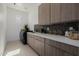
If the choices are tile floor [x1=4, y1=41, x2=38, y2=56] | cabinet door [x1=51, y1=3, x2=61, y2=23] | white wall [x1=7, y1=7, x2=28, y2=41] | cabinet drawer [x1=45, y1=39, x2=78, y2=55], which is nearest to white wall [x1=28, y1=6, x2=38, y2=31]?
white wall [x1=7, y1=7, x2=28, y2=41]

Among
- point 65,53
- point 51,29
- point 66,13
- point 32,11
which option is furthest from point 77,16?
point 32,11

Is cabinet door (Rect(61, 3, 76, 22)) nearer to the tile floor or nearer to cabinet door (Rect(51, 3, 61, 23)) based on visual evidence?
cabinet door (Rect(51, 3, 61, 23))

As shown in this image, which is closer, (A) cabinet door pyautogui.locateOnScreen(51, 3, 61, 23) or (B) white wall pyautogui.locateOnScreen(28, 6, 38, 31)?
(A) cabinet door pyautogui.locateOnScreen(51, 3, 61, 23)

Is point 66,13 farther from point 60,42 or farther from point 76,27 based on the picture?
point 60,42

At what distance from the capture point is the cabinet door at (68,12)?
6.64 ft

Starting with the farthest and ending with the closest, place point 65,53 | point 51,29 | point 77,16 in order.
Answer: point 51,29, point 77,16, point 65,53

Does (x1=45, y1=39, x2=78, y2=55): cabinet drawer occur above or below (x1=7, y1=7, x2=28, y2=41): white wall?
below

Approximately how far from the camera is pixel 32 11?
18.1ft

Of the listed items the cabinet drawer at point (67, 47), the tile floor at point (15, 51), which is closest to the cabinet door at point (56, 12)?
the cabinet drawer at point (67, 47)

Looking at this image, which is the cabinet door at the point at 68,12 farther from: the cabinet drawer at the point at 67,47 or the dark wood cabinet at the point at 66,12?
the cabinet drawer at the point at 67,47

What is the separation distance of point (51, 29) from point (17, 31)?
131 centimetres

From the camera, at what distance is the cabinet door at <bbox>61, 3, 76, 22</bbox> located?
6.64ft

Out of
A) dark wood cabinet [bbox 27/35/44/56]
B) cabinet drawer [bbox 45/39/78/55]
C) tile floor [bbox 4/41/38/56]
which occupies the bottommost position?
tile floor [bbox 4/41/38/56]

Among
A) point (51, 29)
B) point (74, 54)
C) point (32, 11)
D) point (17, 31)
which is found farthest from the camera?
point (32, 11)
